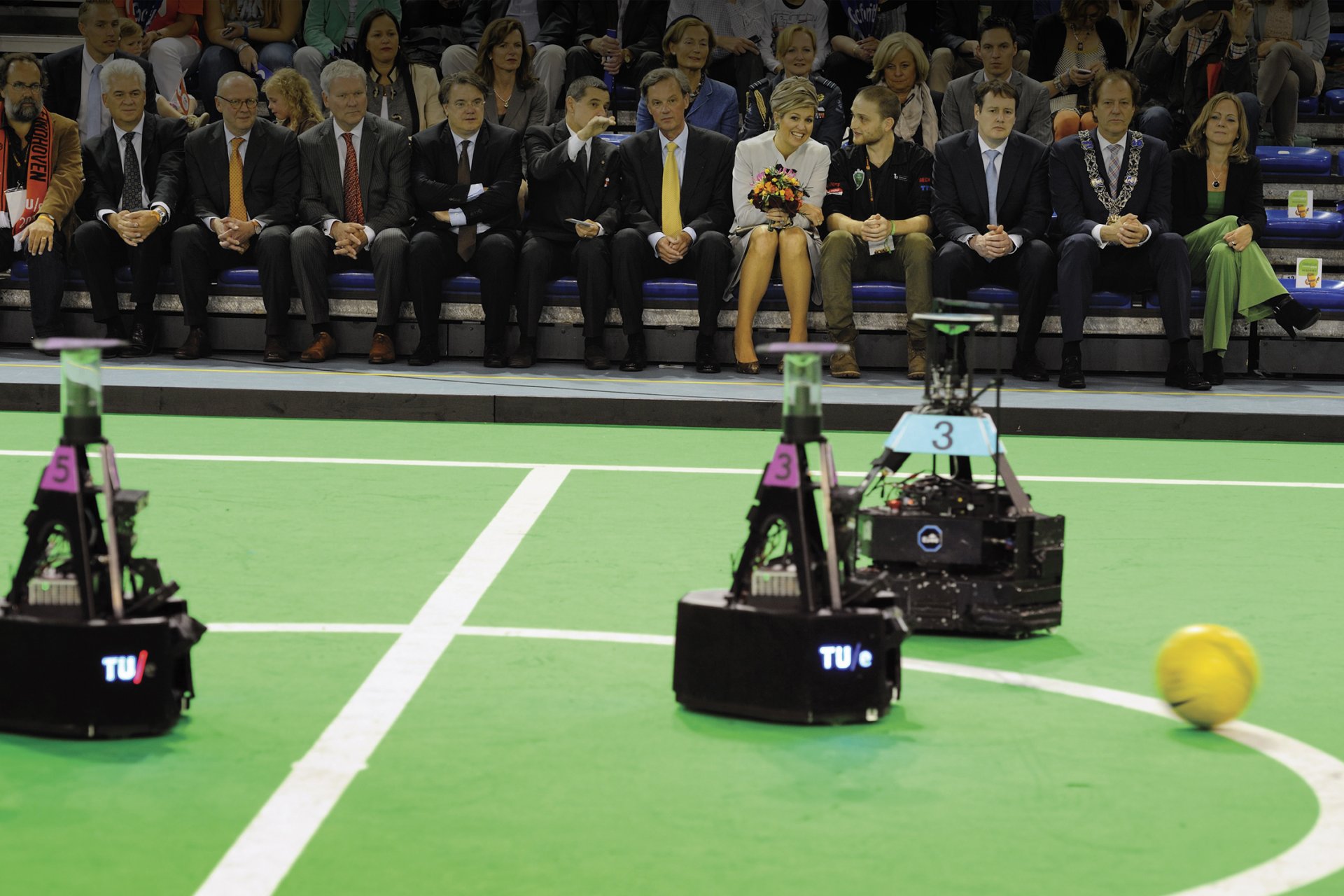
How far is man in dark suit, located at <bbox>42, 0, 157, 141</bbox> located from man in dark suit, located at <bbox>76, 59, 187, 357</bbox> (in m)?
0.90

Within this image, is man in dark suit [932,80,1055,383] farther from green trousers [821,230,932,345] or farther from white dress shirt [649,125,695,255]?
white dress shirt [649,125,695,255]

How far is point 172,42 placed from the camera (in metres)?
13.7

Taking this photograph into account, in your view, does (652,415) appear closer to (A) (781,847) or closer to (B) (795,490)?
(B) (795,490)

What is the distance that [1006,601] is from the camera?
4.91 m

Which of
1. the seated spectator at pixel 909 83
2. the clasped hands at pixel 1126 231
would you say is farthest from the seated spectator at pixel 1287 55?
the clasped hands at pixel 1126 231

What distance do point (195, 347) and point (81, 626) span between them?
26.0ft

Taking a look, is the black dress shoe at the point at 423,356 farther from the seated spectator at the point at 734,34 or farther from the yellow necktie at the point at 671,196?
the seated spectator at the point at 734,34

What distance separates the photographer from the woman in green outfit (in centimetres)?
1088

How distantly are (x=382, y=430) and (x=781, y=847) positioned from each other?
644 centimetres

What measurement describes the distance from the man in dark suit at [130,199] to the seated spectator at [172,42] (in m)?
1.58

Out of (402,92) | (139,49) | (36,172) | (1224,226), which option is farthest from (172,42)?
(1224,226)

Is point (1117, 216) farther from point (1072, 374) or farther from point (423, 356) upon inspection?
point (423, 356)

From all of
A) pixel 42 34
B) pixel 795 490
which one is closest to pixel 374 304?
pixel 42 34

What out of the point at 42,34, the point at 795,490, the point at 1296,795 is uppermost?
the point at 42,34
